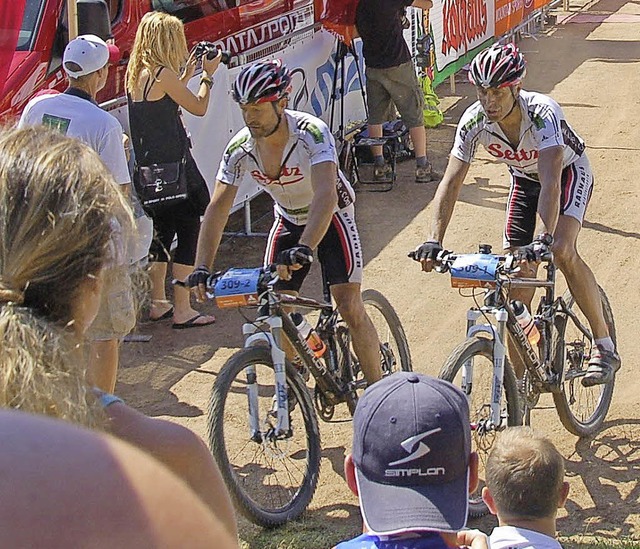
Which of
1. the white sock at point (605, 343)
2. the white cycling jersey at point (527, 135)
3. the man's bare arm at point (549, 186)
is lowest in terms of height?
the white sock at point (605, 343)

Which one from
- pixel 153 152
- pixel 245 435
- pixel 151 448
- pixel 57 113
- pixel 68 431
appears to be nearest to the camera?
pixel 68 431

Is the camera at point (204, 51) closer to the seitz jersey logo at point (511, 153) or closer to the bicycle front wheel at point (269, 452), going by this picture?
the seitz jersey logo at point (511, 153)

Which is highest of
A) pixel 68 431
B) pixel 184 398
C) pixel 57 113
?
pixel 68 431

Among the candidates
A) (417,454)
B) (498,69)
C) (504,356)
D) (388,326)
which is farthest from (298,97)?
(417,454)

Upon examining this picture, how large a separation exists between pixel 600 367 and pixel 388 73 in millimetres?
5762

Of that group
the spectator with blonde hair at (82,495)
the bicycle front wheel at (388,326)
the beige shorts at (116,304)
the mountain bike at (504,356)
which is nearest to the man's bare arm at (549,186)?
the mountain bike at (504,356)

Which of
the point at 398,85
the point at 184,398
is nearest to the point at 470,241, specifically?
the point at 398,85

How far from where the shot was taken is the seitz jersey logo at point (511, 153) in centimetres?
553

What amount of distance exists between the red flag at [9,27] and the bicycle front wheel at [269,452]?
3.48 meters

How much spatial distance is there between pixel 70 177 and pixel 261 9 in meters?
8.80

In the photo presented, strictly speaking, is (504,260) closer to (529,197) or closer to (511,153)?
(511,153)

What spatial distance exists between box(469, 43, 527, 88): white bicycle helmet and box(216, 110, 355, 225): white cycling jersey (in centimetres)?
79

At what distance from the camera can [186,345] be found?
23.8 feet

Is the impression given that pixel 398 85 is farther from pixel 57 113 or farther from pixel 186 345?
pixel 57 113
